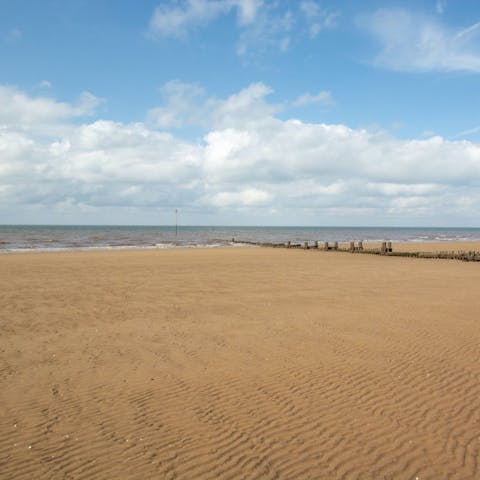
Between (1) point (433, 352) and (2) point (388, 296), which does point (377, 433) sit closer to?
(1) point (433, 352)

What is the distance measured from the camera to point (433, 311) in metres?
13.8

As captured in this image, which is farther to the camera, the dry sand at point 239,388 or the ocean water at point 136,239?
the ocean water at point 136,239

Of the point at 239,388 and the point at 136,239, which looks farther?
the point at 136,239

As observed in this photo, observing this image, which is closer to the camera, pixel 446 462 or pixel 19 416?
pixel 446 462

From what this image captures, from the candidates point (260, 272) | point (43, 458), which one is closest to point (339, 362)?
point (43, 458)

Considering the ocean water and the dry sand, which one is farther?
the ocean water

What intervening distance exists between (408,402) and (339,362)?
206 centimetres

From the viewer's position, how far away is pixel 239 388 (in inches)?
295

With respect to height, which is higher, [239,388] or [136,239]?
[136,239]

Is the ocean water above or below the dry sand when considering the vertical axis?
above

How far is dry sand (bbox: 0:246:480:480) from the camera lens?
533cm

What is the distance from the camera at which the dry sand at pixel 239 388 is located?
17.5 feet

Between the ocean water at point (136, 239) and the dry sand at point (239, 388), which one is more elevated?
the ocean water at point (136, 239)

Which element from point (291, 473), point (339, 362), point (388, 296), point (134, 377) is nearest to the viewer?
point (291, 473)
